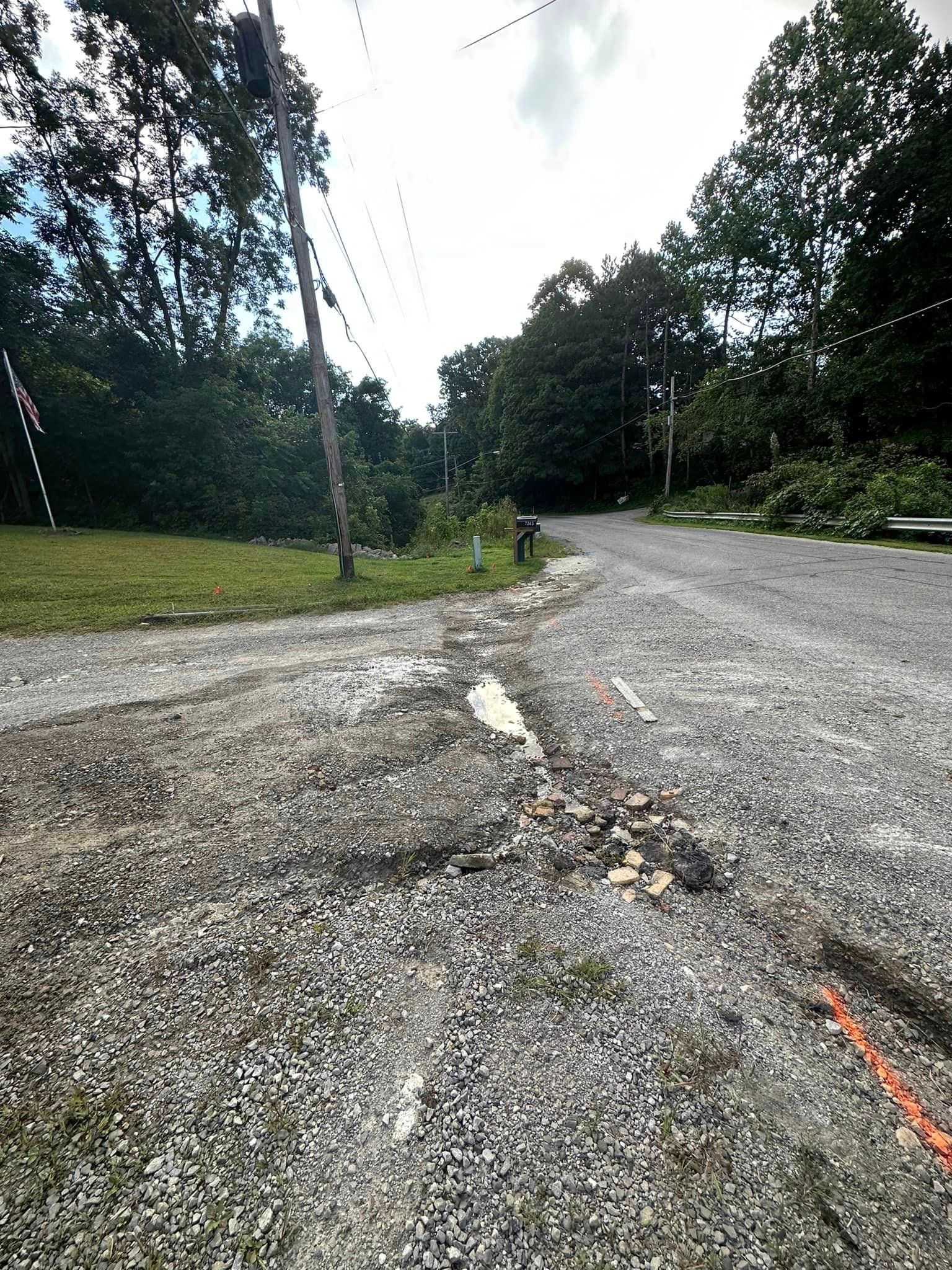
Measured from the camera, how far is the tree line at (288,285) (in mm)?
18031

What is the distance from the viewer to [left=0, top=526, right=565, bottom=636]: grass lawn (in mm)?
7477

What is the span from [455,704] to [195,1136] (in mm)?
2838

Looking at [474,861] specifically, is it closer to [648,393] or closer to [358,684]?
[358,684]

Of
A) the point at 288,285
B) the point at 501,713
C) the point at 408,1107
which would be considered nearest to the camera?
the point at 408,1107

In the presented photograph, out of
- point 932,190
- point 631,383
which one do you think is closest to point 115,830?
point 932,190

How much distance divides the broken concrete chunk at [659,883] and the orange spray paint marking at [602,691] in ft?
5.57

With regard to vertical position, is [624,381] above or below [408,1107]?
above

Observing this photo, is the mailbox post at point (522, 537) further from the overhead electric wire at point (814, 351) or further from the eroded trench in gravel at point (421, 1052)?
the overhead electric wire at point (814, 351)

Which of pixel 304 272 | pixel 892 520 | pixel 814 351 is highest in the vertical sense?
pixel 814 351

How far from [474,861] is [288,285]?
35.0 m

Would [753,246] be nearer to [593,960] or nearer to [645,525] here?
[645,525]

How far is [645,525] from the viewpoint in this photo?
23344 mm

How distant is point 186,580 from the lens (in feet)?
32.9

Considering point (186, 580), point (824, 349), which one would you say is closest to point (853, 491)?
point (824, 349)
